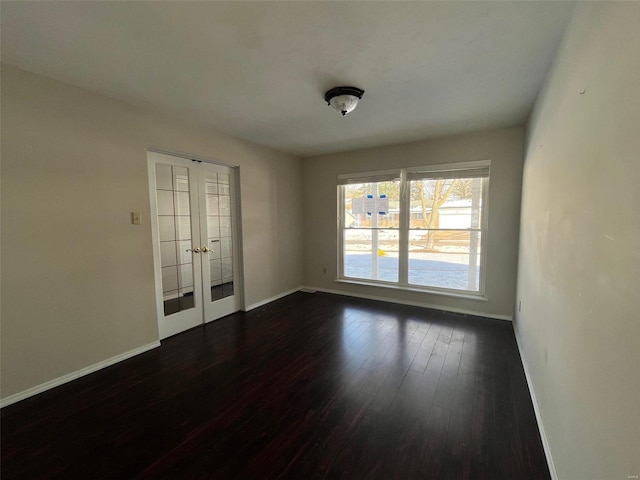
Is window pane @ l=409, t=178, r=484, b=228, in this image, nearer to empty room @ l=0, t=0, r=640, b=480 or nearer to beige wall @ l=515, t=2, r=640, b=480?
empty room @ l=0, t=0, r=640, b=480

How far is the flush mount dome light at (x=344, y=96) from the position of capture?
2.31m

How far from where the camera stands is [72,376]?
238 centimetres

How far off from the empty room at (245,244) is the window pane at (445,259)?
46 mm

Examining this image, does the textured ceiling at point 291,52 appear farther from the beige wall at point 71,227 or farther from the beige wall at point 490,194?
the beige wall at point 490,194

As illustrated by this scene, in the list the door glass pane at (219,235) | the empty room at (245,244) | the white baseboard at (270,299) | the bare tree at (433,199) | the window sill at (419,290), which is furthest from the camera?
the white baseboard at (270,299)

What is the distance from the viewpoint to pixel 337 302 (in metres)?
4.46

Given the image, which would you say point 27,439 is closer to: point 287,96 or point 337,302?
point 287,96

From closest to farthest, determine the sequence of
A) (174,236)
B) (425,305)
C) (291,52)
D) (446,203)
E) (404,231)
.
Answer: (291,52), (174,236), (446,203), (425,305), (404,231)

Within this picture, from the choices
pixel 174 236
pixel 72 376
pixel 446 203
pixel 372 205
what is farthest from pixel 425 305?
pixel 72 376

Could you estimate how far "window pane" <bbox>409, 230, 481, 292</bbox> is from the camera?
3906 millimetres

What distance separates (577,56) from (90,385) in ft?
13.6

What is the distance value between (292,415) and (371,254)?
126 inches

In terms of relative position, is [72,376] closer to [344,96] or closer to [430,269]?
[344,96]

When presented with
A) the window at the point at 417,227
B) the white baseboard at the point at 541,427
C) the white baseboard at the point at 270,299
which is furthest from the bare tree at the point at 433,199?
the white baseboard at the point at 270,299
